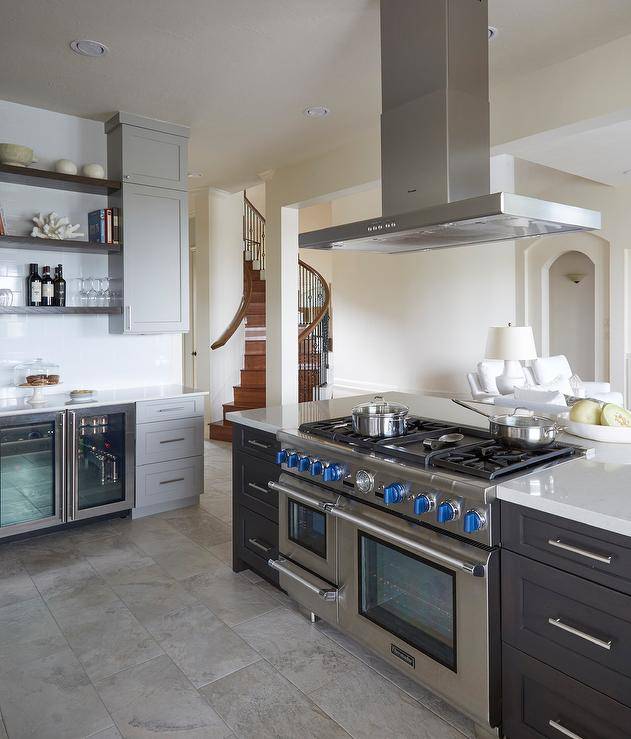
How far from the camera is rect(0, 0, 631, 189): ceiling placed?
2.86 meters

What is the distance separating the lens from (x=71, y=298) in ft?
13.8

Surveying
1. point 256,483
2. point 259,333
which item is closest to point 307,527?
point 256,483

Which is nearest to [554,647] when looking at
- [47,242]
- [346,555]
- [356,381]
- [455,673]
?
[455,673]

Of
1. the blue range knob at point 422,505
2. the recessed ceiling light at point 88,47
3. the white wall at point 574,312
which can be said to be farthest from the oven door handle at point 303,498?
the white wall at point 574,312

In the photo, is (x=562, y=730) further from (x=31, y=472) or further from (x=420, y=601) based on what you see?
(x=31, y=472)

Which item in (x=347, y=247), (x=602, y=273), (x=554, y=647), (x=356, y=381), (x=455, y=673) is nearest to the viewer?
(x=554, y=647)

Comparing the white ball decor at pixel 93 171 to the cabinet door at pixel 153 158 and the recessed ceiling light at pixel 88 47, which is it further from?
the recessed ceiling light at pixel 88 47

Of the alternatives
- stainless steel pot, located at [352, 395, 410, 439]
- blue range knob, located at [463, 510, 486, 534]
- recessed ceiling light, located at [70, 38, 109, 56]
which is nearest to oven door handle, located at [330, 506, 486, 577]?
blue range knob, located at [463, 510, 486, 534]

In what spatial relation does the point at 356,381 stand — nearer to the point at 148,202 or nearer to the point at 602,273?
the point at 602,273

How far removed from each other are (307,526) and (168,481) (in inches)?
75.7

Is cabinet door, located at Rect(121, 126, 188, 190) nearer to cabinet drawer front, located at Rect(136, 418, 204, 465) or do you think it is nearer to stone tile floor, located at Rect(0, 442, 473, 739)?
cabinet drawer front, located at Rect(136, 418, 204, 465)

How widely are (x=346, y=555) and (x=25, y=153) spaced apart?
3269 millimetres

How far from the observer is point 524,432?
2074 mm

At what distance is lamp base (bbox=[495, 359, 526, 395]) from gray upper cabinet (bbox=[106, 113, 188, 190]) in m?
4.08
